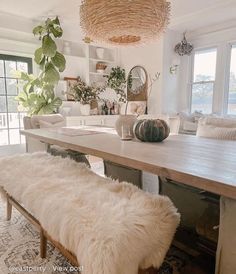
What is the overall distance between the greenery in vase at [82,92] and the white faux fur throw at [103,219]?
10.2 feet

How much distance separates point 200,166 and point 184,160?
124mm

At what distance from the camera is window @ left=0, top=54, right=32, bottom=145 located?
13.3 ft

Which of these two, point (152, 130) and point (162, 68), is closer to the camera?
point (152, 130)

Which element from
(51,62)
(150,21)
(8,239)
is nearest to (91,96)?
(51,62)

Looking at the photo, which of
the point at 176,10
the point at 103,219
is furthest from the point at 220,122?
the point at 176,10

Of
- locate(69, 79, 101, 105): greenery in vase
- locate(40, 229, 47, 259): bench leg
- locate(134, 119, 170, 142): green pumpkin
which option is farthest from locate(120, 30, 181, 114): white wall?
locate(40, 229, 47, 259): bench leg

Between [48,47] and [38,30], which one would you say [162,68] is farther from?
[38,30]

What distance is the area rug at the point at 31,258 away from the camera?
1447mm

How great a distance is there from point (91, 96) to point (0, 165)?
9.38ft

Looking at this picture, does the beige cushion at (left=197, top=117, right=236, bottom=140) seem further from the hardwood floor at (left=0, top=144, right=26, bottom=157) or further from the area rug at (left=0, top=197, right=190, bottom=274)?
the hardwood floor at (left=0, top=144, right=26, bottom=157)

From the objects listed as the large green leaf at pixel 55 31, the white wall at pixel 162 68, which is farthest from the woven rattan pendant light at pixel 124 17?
the white wall at pixel 162 68

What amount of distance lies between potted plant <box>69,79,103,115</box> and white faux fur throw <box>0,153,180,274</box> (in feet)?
10.1

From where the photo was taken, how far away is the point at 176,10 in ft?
12.2

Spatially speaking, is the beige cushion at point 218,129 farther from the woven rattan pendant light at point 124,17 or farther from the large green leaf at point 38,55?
the large green leaf at point 38,55
